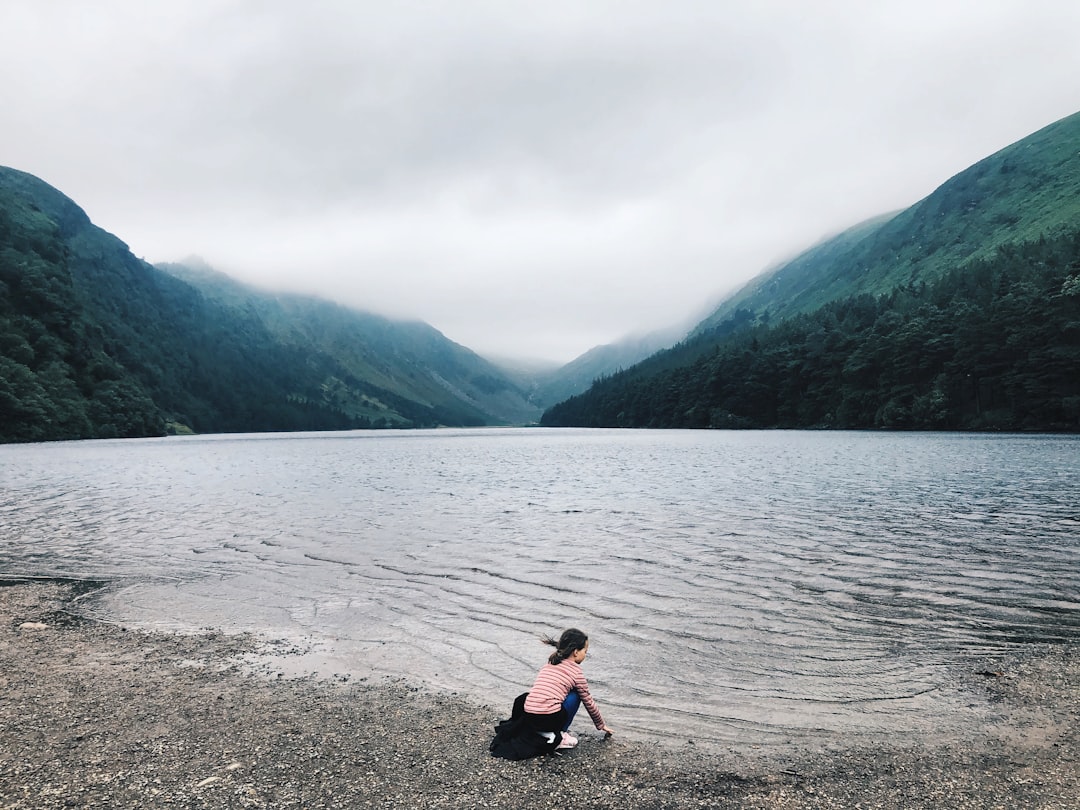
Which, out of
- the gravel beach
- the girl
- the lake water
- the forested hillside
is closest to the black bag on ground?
the girl

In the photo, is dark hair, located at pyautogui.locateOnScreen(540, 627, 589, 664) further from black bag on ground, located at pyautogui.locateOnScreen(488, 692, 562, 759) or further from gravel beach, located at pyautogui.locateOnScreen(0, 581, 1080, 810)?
gravel beach, located at pyautogui.locateOnScreen(0, 581, 1080, 810)

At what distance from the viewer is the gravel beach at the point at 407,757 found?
987cm

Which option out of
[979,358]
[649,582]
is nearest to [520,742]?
[649,582]

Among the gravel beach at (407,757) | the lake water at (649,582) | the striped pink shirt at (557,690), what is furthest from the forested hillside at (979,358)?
the striped pink shirt at (557,690)

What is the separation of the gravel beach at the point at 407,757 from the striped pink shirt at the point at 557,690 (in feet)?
2.65

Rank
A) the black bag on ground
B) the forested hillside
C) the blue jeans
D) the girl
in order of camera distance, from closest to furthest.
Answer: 1. the black bag on ground
2. the girl
3. the blue jeans
4. the forested hillside

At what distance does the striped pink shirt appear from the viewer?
11.4 metres

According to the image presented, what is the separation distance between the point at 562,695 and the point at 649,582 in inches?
535

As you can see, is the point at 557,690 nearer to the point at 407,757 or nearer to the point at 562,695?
the point at 562,695

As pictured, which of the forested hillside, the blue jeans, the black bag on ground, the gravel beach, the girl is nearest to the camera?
the gravel beach

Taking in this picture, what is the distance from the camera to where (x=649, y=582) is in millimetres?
24609

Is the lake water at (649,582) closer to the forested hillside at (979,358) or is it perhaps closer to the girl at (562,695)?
the girl at (562,695)

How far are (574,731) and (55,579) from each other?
2406cm

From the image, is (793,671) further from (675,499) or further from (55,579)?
(675,499)
